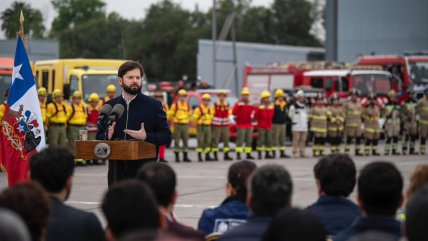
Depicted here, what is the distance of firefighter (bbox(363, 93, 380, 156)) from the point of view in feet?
98.5

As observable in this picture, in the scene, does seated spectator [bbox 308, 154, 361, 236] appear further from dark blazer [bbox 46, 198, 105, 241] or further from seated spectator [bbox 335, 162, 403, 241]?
dark blazer [bbox 46, 198, 105, 241]

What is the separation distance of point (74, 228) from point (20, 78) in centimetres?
637

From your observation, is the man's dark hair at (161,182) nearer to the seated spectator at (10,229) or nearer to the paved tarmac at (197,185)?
the seated spectator at (10,229)

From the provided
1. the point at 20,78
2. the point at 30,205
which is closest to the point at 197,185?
the point at 20,78

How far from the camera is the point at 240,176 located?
6.93 m

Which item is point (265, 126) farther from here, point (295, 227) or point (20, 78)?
point (295, 227)

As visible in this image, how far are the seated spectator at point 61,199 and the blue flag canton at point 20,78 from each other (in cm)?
568

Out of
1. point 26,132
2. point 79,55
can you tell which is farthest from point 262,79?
point 79,55

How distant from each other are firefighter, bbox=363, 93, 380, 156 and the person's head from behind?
24485 mm

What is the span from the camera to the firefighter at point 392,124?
99.5ft

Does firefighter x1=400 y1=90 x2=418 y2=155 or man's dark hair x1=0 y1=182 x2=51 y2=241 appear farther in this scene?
firefighter x1=400 y1=90 x2=418 y2=155

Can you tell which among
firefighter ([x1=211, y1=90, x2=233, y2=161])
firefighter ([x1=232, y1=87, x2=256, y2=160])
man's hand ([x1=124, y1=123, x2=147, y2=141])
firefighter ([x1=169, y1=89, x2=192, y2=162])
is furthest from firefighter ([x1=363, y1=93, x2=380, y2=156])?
man's hand ([x1=124, y1=123, x2=147, y2=141])

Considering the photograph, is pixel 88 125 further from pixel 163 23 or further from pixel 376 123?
pixel 163 23

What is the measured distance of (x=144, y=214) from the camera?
15.4 ft
